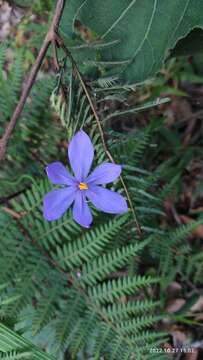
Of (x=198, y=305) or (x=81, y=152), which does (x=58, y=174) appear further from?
(x=198, y=305)

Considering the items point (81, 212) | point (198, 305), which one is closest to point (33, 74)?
point (81, 212)

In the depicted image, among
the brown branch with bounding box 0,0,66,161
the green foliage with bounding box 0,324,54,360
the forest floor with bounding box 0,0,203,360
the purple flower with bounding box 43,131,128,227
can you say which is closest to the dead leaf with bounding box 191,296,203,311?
the forest floor with bounding box 0,0,203,360

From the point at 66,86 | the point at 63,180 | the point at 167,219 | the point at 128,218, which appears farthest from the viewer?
the point at 167,219

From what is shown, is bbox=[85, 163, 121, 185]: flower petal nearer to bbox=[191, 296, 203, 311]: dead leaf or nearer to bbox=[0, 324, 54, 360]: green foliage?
bbox=[0, 324, 54, 360]: green foliage

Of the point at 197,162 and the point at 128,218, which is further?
the point at 197,162

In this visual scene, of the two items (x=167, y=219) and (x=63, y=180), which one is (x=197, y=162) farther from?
(x=63, y=180)

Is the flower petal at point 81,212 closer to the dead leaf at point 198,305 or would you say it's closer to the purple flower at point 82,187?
the purple flower at point 82,187

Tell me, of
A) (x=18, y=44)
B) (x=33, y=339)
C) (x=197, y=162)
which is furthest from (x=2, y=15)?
(x=33, y=339)
